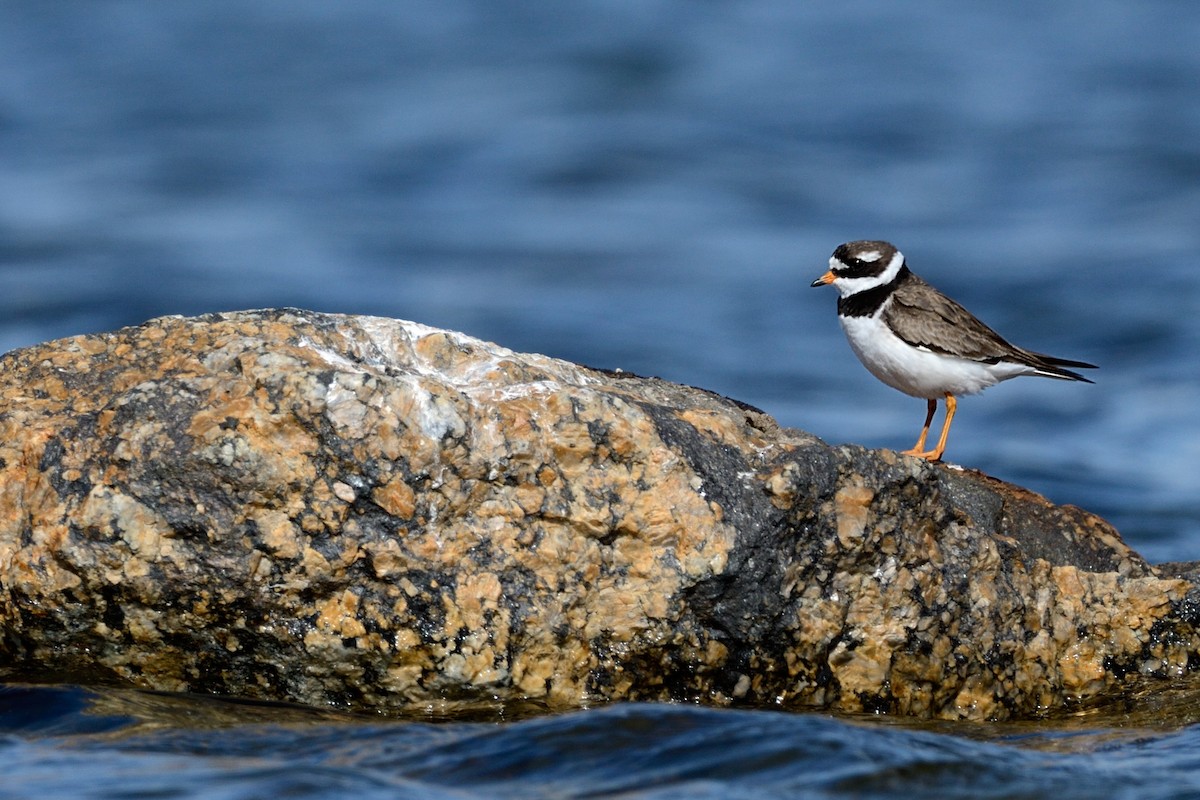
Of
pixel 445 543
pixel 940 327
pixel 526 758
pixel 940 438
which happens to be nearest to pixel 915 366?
pixel 940 327

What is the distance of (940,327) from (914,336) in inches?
8.3

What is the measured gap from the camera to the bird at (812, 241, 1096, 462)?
8.50 meters

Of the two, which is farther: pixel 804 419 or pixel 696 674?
pixel 804 419

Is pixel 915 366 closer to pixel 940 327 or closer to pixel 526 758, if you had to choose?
pixel 940 327

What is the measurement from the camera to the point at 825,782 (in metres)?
4.50

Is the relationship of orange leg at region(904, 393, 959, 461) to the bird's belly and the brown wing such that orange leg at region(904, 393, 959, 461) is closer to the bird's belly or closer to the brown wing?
the bird's belly

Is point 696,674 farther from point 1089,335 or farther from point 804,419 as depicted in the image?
point 1089,335

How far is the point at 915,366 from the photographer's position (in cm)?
849

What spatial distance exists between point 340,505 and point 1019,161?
16.0 m

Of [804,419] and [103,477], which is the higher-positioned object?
[804,419]

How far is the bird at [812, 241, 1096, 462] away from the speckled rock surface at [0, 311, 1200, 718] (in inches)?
111

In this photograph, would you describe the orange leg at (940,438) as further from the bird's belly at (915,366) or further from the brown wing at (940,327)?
the brown wing at (940,327)

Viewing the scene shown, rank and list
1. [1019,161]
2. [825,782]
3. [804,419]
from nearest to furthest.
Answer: [825,782]
[804,419]
[1019,161]

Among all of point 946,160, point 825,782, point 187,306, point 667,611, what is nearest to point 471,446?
point 667,611
